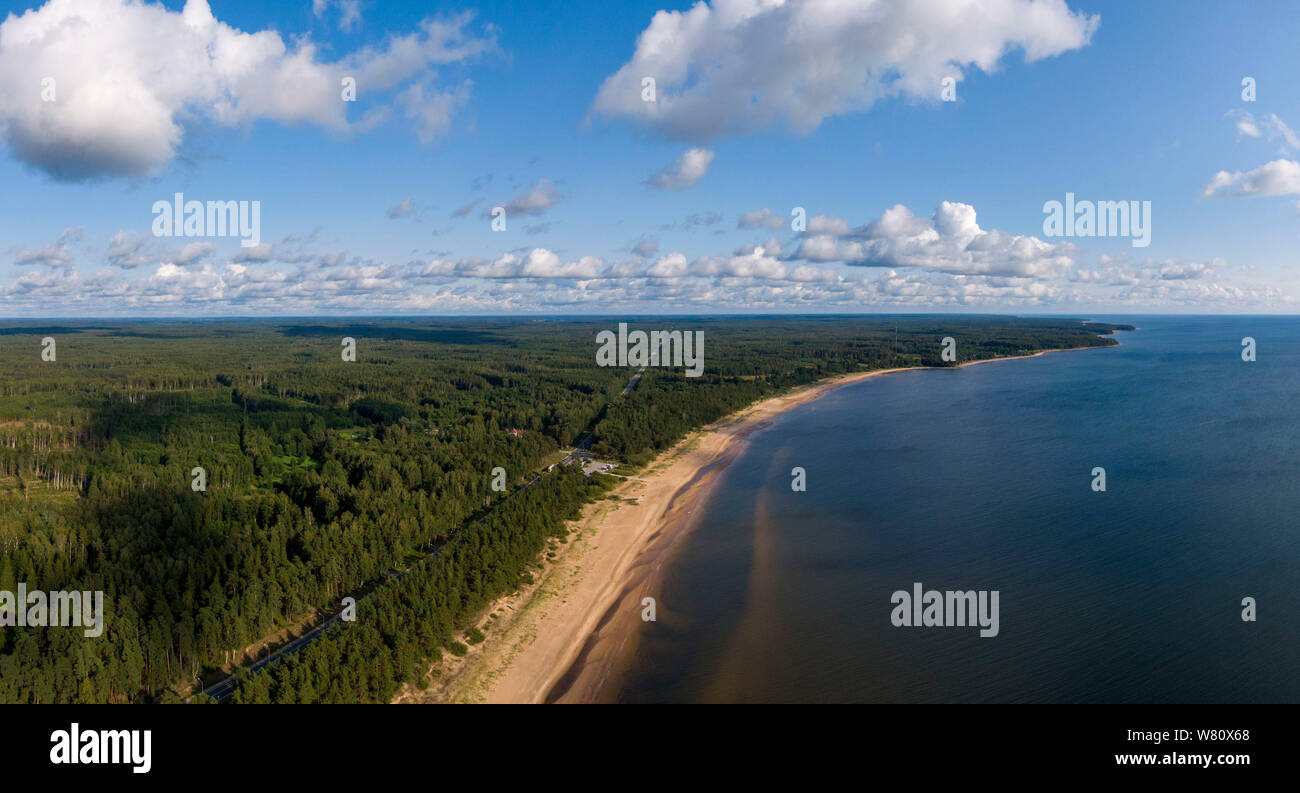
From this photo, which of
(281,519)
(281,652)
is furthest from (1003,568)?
(281,519)

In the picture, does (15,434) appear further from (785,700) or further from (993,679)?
(993,679)

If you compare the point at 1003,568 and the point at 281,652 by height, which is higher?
the point at 1003,568

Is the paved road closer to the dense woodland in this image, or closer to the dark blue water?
the dense woodland

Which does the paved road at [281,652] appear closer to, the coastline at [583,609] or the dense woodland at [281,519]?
the dense woodland at [281,519]

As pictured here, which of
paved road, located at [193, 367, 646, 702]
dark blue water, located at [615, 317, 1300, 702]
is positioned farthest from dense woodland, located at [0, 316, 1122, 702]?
dark blue water, located at [615, 317, 1300, 702]

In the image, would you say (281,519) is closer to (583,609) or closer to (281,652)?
(281,652)
